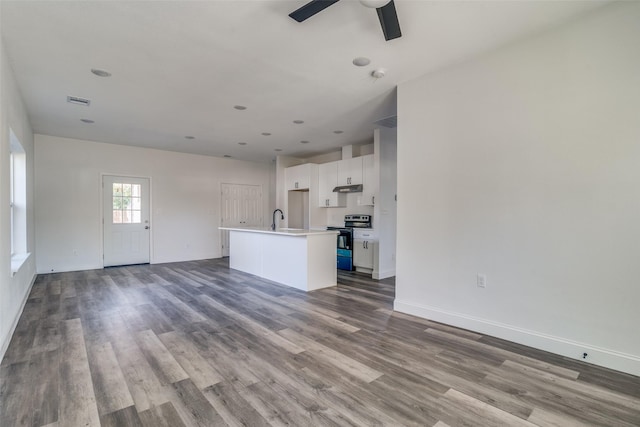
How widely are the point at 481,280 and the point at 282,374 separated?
209 cm

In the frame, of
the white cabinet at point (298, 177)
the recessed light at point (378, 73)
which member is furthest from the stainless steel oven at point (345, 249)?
the recessed light at point (378, 73)

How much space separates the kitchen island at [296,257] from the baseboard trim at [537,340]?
1.63 m

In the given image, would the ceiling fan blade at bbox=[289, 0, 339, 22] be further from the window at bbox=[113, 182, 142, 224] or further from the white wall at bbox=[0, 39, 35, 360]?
the window at bbox=[113, 182, 142, 224]

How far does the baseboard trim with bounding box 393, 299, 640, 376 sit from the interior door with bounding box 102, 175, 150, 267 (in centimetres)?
624

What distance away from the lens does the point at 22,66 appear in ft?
10.2

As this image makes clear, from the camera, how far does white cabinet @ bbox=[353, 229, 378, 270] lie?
19.1 ft

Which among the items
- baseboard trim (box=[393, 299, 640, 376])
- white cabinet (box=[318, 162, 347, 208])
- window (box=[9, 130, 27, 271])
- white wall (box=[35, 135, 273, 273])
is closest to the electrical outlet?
baseboard trim (box=[393, 299, 640, 376])

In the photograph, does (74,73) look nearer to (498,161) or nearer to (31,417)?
(31,417)

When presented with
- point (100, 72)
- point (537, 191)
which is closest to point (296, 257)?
point (537, 191)

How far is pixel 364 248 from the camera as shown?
5977mm

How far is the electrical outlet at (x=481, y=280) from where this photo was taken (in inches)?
117

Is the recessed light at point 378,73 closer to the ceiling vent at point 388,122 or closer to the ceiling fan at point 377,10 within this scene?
the ceiling fan at point 377,10

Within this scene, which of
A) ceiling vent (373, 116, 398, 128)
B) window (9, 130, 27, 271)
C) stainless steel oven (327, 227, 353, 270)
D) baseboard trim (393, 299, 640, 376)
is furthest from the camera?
stainless steel oven (327, 227, 353, 270)

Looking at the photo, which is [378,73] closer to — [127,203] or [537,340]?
[537,340]
